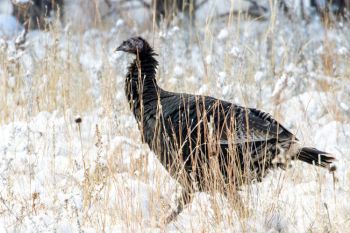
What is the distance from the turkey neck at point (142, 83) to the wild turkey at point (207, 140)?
0.03m

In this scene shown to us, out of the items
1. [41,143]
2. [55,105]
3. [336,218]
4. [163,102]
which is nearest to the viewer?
[336,218]

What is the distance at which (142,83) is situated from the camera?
4.82 m

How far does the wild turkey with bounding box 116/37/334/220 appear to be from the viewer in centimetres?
414

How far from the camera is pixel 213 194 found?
154 inches

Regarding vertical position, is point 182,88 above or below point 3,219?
above

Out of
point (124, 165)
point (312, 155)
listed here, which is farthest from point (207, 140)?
point (124, 165)

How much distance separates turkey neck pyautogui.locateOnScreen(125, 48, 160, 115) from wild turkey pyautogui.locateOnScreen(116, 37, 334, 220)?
1.3 inches

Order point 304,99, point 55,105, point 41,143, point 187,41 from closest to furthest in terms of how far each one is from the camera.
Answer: point 41,143 → point 55,105 → point 304,99 → point 187,41

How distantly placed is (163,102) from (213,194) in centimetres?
101

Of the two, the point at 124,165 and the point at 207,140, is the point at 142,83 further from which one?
the point at 207,140

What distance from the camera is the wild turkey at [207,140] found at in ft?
13.6

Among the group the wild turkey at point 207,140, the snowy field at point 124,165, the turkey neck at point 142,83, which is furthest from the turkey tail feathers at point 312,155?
the turkey neck at point 142,83

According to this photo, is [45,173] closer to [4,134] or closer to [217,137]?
[4,134]

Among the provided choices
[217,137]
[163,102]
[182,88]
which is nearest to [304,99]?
[182,88]
